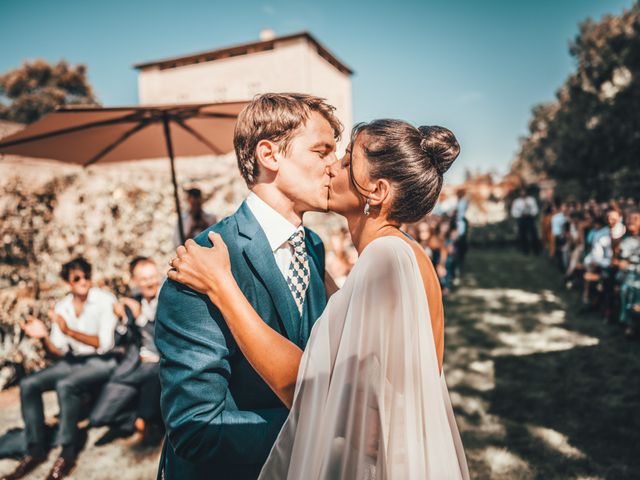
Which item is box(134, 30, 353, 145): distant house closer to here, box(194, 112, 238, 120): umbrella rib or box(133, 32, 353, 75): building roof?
box(133, 32, 353, 75): building roof

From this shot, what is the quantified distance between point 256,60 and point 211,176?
75.0 feet

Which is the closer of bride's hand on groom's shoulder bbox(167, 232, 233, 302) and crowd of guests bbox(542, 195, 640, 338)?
bride's hand on groom's shoulder bbox(167, 232, 233, 302)

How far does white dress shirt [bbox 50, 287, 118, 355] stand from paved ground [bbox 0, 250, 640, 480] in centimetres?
93

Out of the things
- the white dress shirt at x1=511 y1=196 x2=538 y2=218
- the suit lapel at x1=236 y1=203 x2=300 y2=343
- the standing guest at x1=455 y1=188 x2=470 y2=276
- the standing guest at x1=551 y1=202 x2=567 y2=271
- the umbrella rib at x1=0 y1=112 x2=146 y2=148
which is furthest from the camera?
the white dress shirt at x1=511 y1=196 x2=538 y2=218

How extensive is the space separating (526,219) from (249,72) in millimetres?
20860

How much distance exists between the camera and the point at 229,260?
1.46m

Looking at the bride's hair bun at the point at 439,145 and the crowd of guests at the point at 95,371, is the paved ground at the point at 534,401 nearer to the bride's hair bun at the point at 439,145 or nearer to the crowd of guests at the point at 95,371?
the crowd of guests at the point at 95,371

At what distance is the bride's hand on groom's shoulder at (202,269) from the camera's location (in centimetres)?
134

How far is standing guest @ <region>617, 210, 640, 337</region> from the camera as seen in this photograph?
6.34 meters

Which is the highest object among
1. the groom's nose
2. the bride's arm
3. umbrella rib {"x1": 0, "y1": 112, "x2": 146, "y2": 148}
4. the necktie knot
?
umbrella rib {"x1": 0, "y1": 112, "x2": 146, "y2": 148}

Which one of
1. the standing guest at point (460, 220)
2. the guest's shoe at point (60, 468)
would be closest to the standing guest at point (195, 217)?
the guest's shoe at point (60, 468)

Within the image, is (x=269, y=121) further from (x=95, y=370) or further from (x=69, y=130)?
(x=95, y=370)

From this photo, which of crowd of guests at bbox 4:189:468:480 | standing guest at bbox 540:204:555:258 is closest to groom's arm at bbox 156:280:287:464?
crowd of guests at bbox 4:189:468:480

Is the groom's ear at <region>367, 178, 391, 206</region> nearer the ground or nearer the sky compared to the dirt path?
nearer the sky
